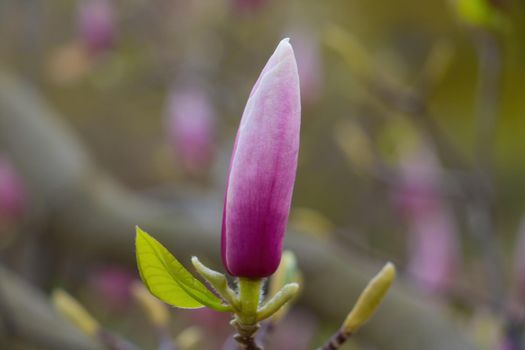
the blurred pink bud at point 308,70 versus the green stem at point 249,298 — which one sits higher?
the blurred pink bud at point 308,70

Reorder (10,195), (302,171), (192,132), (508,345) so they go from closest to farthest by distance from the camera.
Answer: (508,345), (10,195), (192,132), (302,171)

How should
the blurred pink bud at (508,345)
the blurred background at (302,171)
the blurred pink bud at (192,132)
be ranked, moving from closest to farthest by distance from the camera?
the blurred pink bud at (508,345), the blurred background at (302,171), the blurred pink bud at (192,132)

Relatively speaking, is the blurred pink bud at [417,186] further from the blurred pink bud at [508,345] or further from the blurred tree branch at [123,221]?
the blurred pink bud at [508,345]

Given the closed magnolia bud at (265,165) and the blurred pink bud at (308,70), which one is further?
the blurred pink bud at (308,70)

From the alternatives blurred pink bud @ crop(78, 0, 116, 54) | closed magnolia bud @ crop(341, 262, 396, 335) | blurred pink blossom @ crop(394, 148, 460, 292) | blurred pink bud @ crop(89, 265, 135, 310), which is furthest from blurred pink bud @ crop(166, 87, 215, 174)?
closed magnolia bud @ crop(341, 262, 396, 335)

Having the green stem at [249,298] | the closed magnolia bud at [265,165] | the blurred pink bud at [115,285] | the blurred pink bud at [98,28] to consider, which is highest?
the blurred pink bud at [98,28]

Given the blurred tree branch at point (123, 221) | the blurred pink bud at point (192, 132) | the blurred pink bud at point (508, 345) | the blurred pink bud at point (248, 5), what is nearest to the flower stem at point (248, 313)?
the blurred pink bud at point (508, 345)

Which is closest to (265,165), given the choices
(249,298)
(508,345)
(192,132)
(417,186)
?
(249,298)

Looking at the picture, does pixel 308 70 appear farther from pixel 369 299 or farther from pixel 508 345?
pixel 369 299
